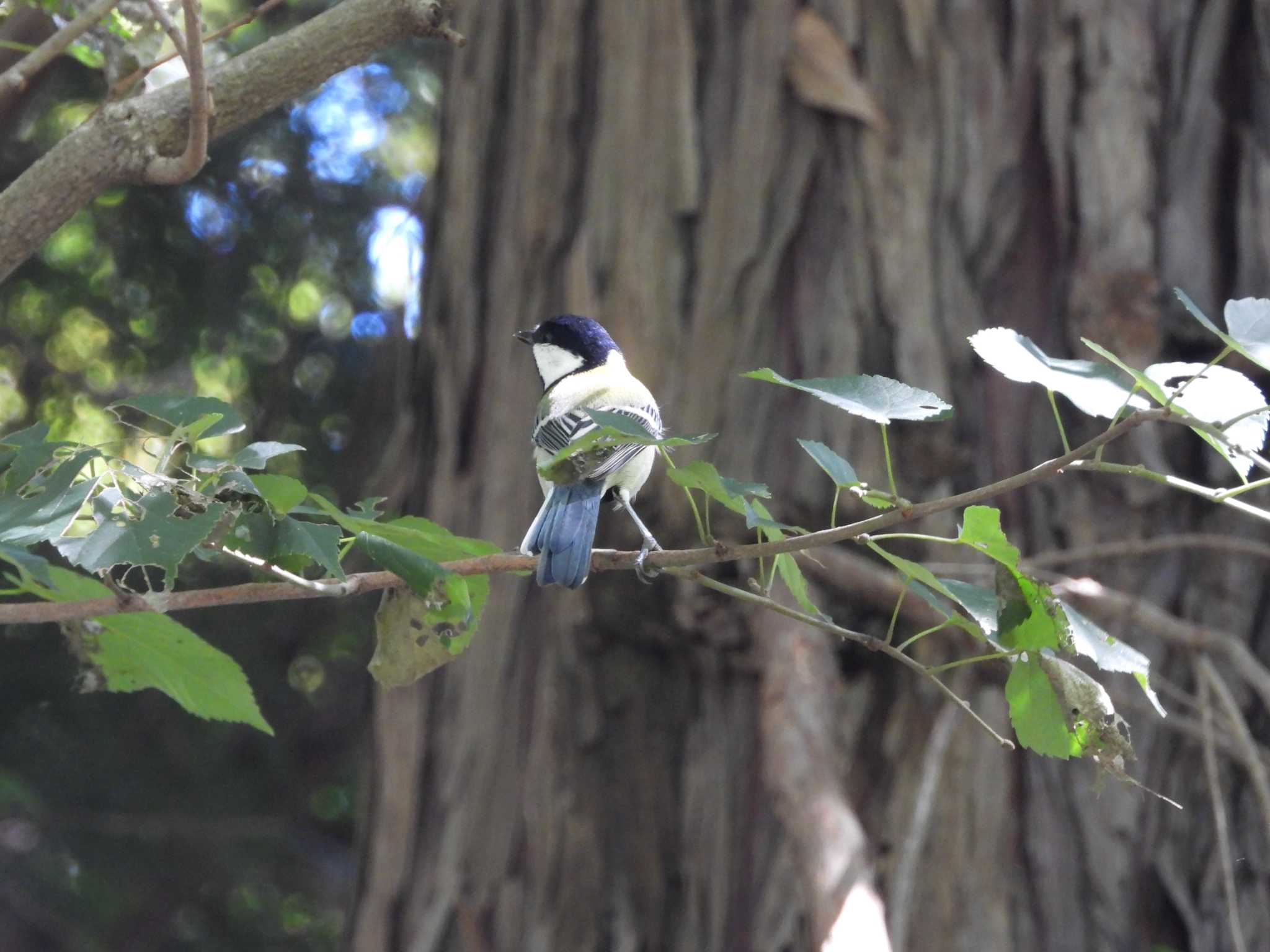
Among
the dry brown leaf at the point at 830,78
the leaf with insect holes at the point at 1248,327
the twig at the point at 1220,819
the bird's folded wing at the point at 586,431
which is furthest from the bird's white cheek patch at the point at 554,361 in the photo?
the leaf with insect holes at the point at 1248,327

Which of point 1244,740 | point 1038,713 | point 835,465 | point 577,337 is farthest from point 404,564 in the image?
point 1244,740

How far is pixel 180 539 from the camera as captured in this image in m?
1.14

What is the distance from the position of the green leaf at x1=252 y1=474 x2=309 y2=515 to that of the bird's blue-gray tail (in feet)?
1.45

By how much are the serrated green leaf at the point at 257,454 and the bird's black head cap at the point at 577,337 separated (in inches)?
76.2

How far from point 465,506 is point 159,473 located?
9.16 feet

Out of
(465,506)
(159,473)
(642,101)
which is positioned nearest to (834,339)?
(642,101)

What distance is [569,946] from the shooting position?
358 cm

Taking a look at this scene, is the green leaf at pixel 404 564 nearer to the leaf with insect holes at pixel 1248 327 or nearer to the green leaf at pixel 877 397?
the green leaf at pixel 877 397

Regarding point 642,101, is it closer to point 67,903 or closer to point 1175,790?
point 1175,790

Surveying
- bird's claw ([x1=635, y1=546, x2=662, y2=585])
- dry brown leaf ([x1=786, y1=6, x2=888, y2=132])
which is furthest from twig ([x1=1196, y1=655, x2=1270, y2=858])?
bird's claw ([x1=635, y1=546, x2=662, y2=585])

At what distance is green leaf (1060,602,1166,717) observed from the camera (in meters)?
1.37

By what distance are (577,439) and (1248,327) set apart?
0.63m

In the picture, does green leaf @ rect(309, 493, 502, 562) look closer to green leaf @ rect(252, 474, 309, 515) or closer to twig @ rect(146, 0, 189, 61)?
green leaf @ rect(252, 474, 309, 515)

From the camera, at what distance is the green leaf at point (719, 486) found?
1.25 meters
